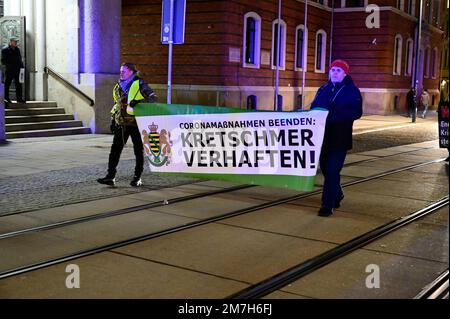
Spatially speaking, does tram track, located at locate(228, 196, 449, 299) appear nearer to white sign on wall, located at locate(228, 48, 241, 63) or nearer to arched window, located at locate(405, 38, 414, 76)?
white sign on wall, located at locate(228, 48, 241, 63)

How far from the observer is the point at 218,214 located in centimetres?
793

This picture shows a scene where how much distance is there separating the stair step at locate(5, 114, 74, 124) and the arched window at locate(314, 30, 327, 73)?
19.2m

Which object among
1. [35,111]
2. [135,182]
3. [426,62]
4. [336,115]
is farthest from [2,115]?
[426,62]

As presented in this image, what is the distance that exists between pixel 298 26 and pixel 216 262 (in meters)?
27.2

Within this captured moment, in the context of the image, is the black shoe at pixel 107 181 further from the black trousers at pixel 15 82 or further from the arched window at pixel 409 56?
the arched window at pixel 409 56

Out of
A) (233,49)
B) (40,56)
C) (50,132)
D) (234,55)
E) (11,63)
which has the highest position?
(233,49)

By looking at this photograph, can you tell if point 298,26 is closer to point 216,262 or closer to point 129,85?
point 129,85

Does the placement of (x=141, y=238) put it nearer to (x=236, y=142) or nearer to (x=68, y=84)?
(x=236, y=142)

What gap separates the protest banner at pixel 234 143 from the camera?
26.9 feet

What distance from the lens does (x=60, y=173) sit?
11.0 m

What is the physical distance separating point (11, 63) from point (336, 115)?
12.7m
